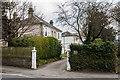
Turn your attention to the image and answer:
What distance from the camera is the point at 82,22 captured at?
15453 mm

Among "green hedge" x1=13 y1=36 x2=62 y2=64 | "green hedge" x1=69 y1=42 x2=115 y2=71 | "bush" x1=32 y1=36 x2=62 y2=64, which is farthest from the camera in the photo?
"bush" x1=32 y1=36 x2=62 y2=64

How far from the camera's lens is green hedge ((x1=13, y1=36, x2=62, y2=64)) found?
11477 millimetres

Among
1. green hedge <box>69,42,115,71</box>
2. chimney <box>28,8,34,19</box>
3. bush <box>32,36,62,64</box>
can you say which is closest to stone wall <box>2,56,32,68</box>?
bush <box>32,36,62,64</box>

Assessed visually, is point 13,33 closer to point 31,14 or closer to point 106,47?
point 31,14

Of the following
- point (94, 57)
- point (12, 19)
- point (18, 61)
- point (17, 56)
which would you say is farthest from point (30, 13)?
point (94, 57)

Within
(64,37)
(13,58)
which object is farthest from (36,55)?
(64,37)

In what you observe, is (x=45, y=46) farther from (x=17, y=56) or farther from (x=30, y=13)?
(x=30, y=13)

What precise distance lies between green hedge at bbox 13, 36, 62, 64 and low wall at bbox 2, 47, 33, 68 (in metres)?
0.66

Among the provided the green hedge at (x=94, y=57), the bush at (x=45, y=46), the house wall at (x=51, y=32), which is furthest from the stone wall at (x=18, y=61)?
the house wall at (x=51, y=32)

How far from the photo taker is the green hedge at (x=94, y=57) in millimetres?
8672

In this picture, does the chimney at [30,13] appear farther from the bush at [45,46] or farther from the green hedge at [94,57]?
the green hedge at [94,57]

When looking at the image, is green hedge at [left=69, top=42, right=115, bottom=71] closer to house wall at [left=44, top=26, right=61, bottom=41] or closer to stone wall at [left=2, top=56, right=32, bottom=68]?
stone wall at [left=2, top=56, right=32, bottom=68]

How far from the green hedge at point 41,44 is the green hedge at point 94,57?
12.0ft

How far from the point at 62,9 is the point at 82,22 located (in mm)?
3076
